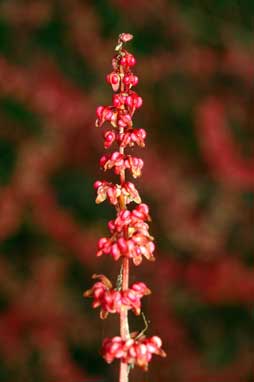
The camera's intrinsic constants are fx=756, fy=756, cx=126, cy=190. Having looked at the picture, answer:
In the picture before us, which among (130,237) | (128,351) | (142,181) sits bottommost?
(128,351)

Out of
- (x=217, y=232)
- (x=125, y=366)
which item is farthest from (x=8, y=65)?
(x=125, y=366)

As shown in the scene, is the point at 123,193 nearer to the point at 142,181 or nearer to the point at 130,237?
the point at 130,237

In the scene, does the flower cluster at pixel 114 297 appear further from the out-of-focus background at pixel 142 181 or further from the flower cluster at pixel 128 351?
the out-of-focus background at pixel 142 181

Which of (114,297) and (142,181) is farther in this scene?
(142,181)

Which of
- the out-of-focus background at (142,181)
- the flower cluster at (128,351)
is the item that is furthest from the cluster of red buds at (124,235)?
the out-of-focus background at (142,181)

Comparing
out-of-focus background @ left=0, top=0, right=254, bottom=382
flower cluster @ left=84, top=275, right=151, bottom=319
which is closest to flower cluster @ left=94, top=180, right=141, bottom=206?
flower cluster @ left=84, top=275, right=151, bottom=319

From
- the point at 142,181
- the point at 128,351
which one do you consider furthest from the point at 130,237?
the point at 142,181
